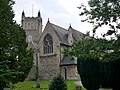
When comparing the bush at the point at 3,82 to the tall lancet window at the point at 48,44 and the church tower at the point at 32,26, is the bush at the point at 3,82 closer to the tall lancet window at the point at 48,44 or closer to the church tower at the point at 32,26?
the tall lancet window at the point at 48,44

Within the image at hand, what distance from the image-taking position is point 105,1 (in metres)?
19.3

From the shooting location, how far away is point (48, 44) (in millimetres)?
55750

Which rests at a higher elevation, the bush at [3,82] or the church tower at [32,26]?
the church tower at [32,26]

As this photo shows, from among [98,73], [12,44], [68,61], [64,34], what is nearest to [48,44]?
[64,34]

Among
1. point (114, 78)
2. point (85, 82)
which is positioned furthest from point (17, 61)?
point (114, 78)

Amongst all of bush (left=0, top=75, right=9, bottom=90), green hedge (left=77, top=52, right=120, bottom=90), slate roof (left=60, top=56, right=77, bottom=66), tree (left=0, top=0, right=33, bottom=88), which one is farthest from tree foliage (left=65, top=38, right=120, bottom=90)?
slate roof (left=60, top=56, right=77, bottom=66)

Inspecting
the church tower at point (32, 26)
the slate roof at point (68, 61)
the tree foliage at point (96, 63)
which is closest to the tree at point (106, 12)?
the tree foliage at point (96, 63)

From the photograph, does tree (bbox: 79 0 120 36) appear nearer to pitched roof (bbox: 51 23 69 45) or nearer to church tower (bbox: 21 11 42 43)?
pitched roof (bbox: 51 23 69 45)

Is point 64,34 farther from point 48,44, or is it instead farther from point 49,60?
point 49,60

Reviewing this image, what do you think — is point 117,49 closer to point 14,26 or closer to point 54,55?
point 14,26

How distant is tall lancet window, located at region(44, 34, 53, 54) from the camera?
182 feet

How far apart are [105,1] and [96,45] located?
3583mm

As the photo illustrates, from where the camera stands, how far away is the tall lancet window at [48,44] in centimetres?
5538

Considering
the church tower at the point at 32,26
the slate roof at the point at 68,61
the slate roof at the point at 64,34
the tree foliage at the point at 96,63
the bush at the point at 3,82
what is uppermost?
the church tower at the point at 32,26
